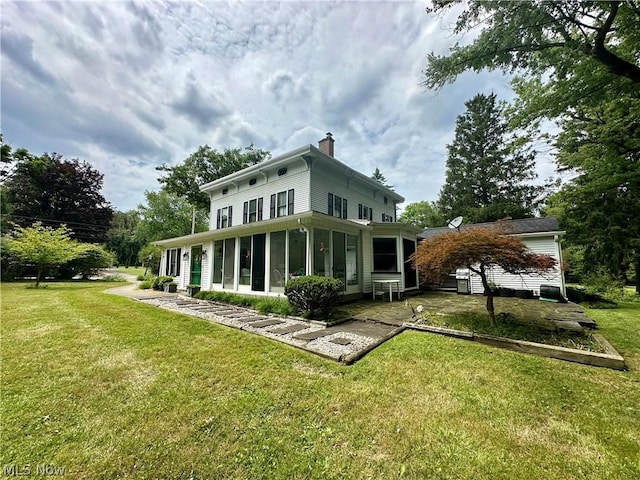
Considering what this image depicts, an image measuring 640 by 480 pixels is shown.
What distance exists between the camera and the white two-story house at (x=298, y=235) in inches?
348

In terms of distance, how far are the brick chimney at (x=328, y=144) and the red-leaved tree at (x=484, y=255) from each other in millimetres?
8520

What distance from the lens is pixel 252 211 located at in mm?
13117

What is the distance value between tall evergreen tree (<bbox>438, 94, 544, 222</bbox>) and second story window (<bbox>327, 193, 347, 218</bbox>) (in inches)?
748

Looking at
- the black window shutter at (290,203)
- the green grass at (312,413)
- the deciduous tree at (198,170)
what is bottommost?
the green grass at (312,413)

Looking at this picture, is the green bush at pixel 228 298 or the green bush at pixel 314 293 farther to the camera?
the green bush at pixel 228 298

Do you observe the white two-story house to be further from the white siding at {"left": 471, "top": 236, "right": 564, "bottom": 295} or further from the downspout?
the downspout

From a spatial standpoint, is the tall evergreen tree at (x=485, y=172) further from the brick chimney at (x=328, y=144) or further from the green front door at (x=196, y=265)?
the green front door at (x=196, y=265)

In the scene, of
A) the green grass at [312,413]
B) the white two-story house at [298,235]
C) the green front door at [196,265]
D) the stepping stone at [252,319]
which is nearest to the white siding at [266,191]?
the white two-story house at [298,235]

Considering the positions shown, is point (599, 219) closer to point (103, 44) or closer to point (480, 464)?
point (480, 464)

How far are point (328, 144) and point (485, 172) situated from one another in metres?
22.1

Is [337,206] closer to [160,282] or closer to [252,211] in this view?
[252,211]

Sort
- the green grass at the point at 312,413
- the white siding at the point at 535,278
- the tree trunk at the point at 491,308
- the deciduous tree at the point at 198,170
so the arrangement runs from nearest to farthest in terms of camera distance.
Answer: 1. the green grass at the point at 312,413
2. the tree trunk at the point at 491,308
3. the white siding at the point at 535,278
4. the deciduous tree at the point at 198,170

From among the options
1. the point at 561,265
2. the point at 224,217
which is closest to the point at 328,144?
the point at 224,217

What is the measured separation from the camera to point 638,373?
366 cm
